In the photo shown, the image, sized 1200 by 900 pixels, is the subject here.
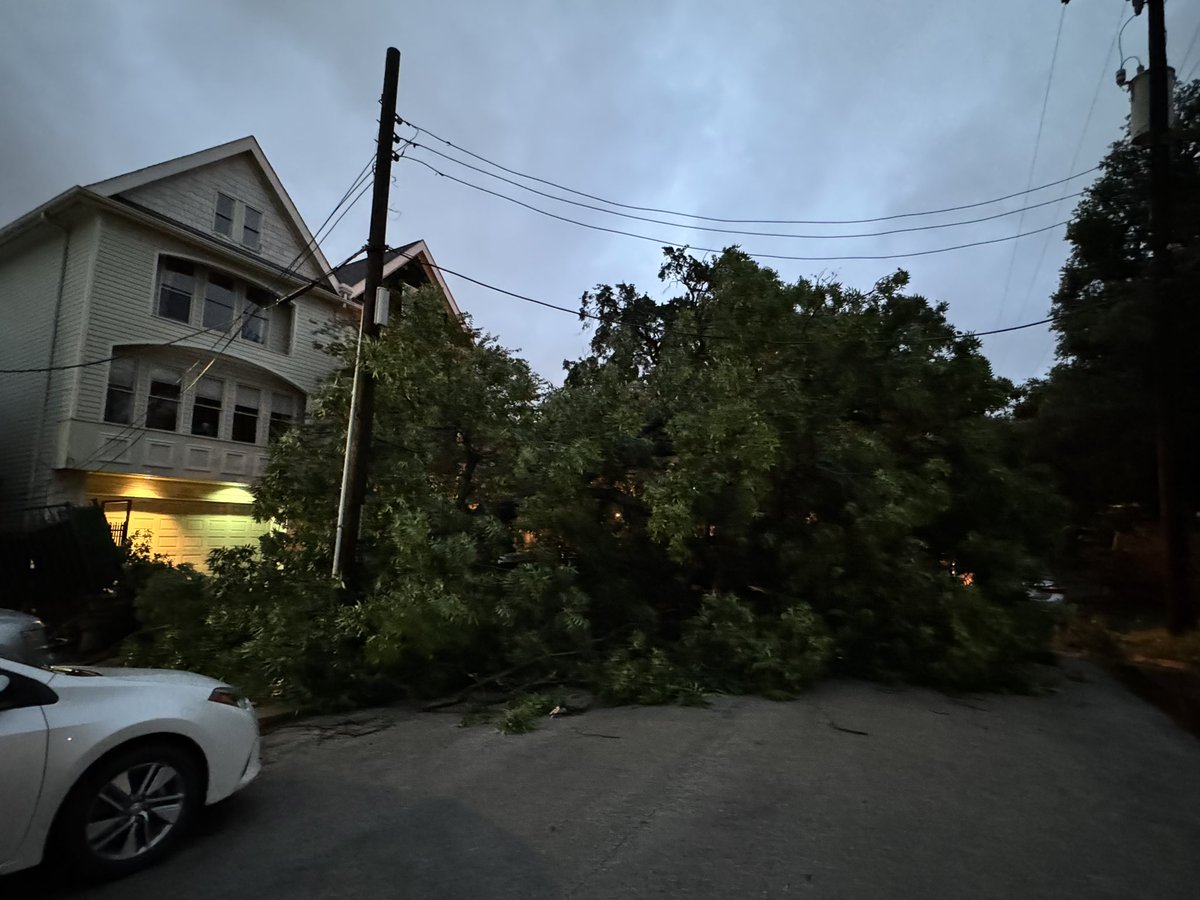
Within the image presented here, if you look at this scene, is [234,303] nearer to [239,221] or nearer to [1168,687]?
[239,221]

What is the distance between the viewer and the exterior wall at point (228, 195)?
16422 millimetres

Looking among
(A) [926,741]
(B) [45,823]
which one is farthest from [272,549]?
(A) [926,741]

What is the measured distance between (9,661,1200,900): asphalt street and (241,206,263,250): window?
606 inches

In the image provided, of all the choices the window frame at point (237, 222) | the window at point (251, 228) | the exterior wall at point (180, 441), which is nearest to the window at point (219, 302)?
A: the exterior wall at point (180, 441)

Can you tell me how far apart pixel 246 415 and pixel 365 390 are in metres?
11.5

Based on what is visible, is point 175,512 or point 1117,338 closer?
point 1117,338

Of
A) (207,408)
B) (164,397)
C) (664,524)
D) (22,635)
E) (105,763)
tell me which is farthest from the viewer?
(207,408)

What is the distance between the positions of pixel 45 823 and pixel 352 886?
1398 mm

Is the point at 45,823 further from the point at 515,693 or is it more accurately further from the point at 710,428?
the point at 710,428

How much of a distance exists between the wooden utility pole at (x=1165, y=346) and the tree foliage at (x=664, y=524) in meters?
1.86

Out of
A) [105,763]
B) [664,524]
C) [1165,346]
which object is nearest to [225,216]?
[664,524]

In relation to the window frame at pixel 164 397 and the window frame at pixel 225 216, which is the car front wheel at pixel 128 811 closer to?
the window frame at pixel 164 397

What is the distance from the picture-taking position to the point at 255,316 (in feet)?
59.4

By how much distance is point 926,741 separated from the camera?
5.84 m
